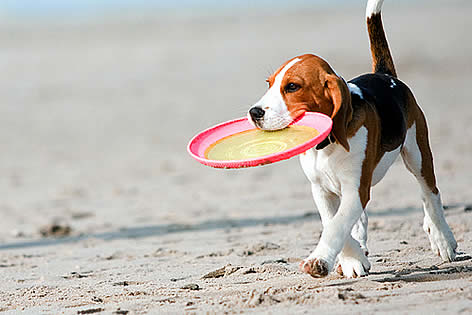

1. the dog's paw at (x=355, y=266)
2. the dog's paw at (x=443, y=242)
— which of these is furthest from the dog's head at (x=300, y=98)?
the dog's paw at (x=443, y=242)

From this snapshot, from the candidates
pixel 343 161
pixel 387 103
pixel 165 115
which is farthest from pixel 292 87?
pixel 165 115

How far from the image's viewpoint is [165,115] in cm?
1777

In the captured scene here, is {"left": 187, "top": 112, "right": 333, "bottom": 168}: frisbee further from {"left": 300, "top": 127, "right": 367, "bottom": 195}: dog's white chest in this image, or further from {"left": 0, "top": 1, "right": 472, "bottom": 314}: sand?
{"left": 0, "top": 1, "right": 472, "bottom": 314}: sand

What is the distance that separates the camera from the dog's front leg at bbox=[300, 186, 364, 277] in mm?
4125

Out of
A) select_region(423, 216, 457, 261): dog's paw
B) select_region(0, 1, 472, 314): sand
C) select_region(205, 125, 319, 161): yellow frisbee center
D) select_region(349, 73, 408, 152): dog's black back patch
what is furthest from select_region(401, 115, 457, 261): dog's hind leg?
select_region(205, 125, 319, 161): yellow frisbee center

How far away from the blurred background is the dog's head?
3.26 feet

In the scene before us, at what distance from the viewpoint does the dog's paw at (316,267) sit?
411 cm

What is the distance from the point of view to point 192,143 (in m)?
4.91

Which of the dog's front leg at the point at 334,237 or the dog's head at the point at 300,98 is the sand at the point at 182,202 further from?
the dog's head at the point at 300,98

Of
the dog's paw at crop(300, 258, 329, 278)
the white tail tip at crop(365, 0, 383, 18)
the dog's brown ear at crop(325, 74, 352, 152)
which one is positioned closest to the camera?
the dog's paw at crop(300, 258, 329, 278)

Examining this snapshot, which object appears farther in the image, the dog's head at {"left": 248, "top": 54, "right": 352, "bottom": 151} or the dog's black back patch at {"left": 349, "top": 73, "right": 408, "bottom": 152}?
the dog's black back patch at {"left": 349, "top": 73, "right": 408, "bottom": 152}

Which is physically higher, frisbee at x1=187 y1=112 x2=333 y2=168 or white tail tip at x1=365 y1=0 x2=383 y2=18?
white tail tip at x1=365 y1=0 x2=383 y2=18

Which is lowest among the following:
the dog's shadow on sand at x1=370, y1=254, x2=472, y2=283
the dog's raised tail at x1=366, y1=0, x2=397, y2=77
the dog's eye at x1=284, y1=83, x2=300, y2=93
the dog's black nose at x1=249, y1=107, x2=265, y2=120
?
the dog's shadow on sand at x1=370, y1=254, x2=472, y2=283

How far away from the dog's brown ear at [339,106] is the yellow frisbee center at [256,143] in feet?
0.52
